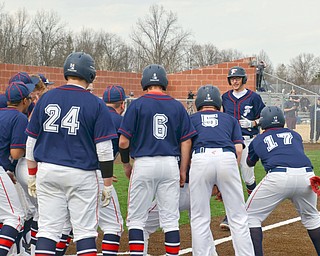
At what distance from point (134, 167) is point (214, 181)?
87 cm

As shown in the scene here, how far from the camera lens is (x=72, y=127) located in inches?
191

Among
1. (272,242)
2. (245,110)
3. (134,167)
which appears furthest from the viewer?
(245,110)

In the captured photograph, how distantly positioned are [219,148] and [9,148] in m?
2.23

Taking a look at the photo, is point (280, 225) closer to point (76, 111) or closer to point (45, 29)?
point (76, 111)

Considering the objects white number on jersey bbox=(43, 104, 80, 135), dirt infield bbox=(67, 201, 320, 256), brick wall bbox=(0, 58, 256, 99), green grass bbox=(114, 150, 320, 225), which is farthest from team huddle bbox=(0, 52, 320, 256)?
brick wall bbox=(0, 58, 256, 99)

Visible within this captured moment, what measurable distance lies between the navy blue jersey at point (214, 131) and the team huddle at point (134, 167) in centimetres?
1

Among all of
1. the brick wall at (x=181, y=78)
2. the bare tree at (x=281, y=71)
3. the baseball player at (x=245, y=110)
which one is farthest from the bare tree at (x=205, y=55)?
the baseball player at (x=245, y=110)

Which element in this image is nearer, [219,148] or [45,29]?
[219,148]

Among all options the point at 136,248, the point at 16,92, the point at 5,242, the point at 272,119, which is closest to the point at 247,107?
the point at 272,119

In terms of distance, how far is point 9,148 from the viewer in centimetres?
593

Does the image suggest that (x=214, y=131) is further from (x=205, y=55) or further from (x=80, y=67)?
(x=205, y=55)

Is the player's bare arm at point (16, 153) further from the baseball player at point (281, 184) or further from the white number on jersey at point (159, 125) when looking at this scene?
the baseball player at point (281, 184)

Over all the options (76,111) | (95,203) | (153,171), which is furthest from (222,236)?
(76,111)

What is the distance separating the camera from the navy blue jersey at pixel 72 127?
486cm
